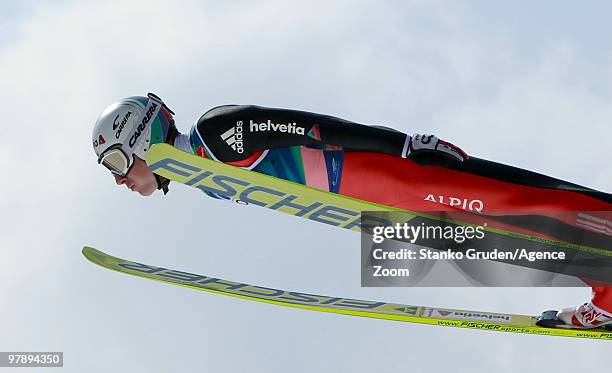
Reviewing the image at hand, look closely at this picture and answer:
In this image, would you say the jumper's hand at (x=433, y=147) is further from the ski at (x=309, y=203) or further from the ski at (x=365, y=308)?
the ski at (x=365, y=308)

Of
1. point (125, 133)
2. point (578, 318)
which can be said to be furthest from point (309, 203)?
point (578, 318)

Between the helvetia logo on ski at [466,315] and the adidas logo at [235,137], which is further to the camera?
the helvetia logo on ski at [466,315]

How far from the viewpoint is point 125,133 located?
5184 mm

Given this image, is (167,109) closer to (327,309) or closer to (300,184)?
(300,184)

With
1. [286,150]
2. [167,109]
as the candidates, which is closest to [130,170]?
[167,109]

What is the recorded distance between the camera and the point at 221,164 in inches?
195

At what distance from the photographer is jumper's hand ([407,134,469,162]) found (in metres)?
4.77

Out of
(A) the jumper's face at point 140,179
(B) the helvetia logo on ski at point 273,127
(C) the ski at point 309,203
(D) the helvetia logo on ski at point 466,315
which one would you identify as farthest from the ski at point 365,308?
(B) the helvetia logo on ski at point 273,127

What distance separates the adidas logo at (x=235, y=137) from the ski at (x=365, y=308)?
1090 mm

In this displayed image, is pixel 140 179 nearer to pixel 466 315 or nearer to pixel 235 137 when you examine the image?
pixel 235 137

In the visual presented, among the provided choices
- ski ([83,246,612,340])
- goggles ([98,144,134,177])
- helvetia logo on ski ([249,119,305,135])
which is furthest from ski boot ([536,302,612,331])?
goggles ([98,144,134,177])

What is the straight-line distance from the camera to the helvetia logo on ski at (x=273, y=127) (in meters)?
4.89

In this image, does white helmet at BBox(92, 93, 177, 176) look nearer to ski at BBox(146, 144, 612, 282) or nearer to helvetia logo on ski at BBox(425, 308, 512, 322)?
ski at BBox(146, 144, 612, 282)

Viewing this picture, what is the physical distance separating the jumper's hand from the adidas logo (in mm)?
982
